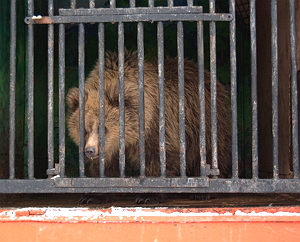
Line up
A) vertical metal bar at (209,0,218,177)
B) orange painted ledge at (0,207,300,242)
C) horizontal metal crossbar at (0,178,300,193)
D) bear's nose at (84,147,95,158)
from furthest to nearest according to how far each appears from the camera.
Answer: bear's nose at (84,147,95,158), vertical metal bar at (209,0,218,177), horizontal metal crossbar at (0,178,300,193), orange painted ledge at (0,207,300,242)

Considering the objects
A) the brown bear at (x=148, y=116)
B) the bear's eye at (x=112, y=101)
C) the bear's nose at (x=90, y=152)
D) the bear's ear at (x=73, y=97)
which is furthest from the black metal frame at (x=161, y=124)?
the bear's ear at (x=73, y=97)

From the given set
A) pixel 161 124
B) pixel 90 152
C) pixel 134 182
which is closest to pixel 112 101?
pixel 90 152

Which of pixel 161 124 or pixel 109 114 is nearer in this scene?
pixel 161 124

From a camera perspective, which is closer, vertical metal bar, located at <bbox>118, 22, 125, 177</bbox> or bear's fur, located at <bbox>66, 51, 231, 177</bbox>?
vertical metal bar, located at <bbox>118, 22, 125, 177</bbox>

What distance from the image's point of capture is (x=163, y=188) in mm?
2967

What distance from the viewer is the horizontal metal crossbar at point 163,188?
292 centimetres

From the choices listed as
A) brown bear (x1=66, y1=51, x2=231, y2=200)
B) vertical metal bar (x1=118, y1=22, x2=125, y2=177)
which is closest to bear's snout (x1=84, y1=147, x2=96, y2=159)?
brown bear (x1=66, y1=51, x2=231, y2=200)

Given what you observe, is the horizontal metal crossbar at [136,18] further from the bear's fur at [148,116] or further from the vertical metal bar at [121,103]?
the bear's fur at [148,116]

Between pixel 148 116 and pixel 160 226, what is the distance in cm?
156

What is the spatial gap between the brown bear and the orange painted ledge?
1.09 meters

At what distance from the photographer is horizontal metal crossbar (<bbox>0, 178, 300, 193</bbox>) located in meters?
2.92

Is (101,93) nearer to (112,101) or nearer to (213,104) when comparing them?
(213,104)

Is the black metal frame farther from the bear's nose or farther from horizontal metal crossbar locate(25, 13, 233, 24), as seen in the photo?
the bear's nose

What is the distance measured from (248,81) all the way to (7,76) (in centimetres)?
298
